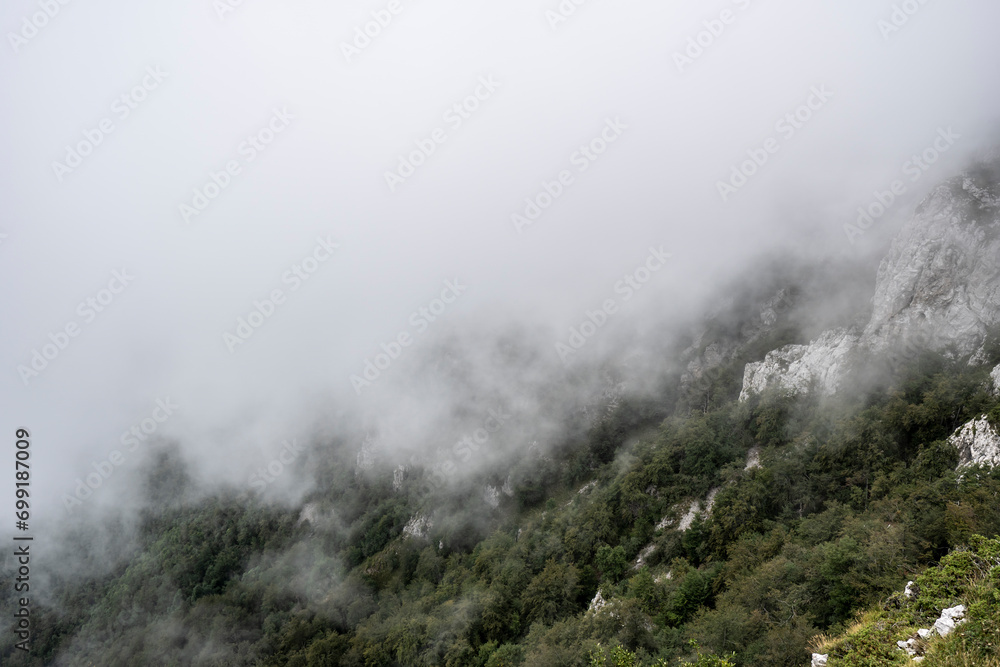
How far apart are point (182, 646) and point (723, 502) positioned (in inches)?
4788

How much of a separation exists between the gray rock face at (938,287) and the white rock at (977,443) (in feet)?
23.6

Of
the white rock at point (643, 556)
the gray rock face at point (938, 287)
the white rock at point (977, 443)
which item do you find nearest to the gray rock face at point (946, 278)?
the gray rock face at point (938, 287)

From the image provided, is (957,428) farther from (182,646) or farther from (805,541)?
(182,646)

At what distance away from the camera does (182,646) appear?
99.4m

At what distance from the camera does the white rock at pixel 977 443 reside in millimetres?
37750

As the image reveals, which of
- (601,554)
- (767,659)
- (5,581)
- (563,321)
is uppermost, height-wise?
(5,581)

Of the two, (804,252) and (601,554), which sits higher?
(804,252)

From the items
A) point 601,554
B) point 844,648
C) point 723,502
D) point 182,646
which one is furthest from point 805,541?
point 182,646

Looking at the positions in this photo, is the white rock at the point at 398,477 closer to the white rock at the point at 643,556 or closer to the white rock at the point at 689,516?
the white rock at the point at 643,556

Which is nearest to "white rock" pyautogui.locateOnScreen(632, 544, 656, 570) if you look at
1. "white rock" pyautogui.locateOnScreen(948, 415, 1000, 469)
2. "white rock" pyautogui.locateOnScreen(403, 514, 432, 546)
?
"white rock" pyautogui.locateOnScreen(948, 415, 1000, 469)

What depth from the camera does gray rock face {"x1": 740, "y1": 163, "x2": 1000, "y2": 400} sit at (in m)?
51.9

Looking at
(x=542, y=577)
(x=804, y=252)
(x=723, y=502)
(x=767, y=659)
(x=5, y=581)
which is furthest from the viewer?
(x=5, y=581)

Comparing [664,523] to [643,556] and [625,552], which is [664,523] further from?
[625,552]

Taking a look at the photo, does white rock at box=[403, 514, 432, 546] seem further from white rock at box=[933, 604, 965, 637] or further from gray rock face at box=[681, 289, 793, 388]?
white rock at box=[933, 604, 965, 637]
